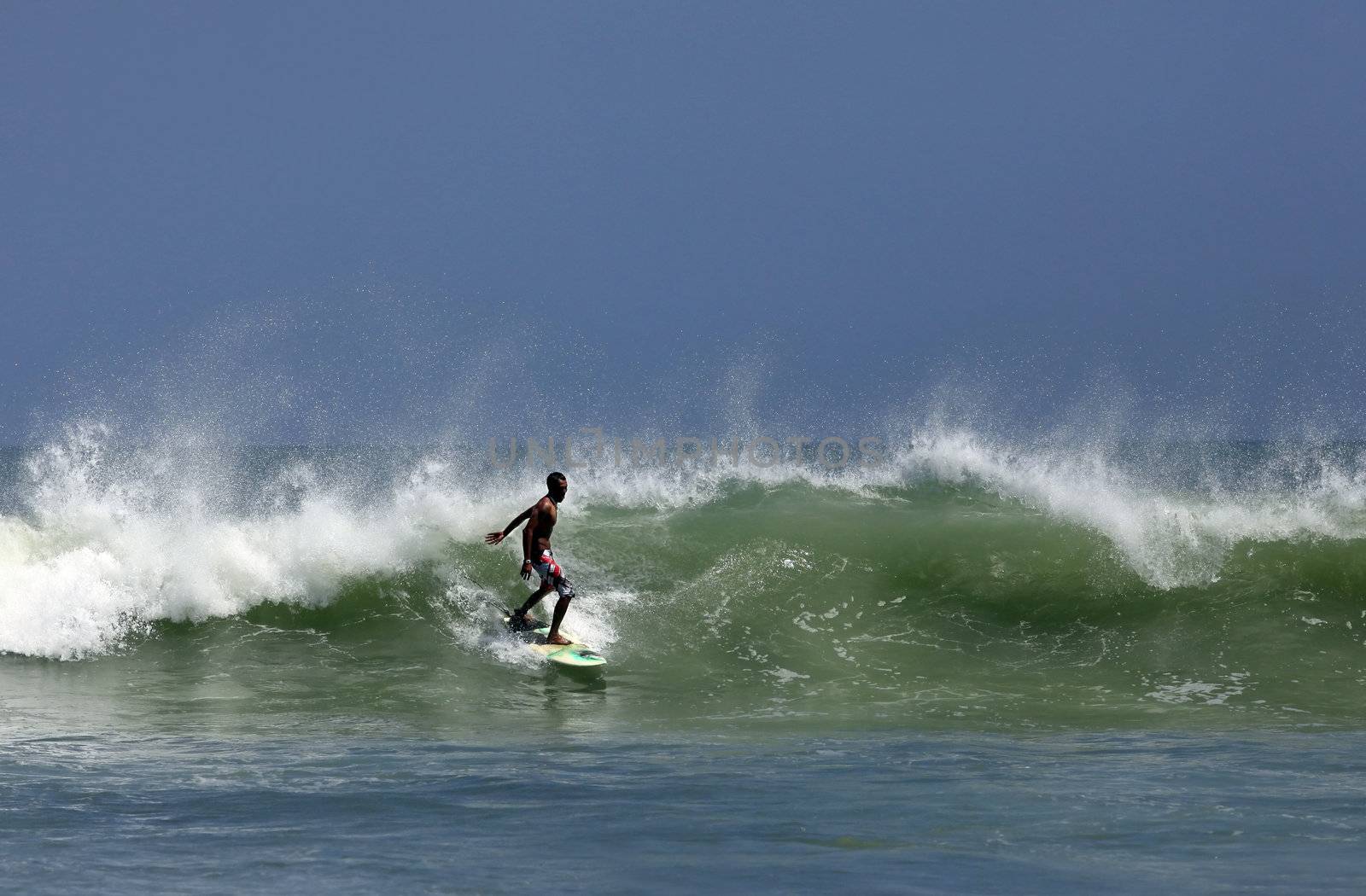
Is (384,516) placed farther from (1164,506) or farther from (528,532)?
(1164,506)

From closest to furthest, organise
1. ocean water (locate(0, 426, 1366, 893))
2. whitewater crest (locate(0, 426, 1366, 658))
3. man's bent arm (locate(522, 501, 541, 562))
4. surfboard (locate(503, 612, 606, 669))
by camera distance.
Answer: ocean water (locate(0, 426, 1366, 893)) < surfboard (locate(503, 612, 606, 669)) < man's bent arm (locate(522, 501, 541, 562)) < whitewater crest (locate(0, 426, 1366, 658))

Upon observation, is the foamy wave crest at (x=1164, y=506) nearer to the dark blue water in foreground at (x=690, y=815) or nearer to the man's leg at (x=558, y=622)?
the dark blue water in foreground at (x=690, y=815)

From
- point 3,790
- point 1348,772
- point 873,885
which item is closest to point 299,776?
point 3,790

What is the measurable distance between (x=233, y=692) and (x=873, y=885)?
700 centimetres

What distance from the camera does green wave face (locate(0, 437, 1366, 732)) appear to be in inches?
405

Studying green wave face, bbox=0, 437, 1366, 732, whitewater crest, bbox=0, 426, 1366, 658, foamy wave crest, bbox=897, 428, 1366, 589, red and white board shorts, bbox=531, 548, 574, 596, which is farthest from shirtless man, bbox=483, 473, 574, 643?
foamy wave crest, bbox=897, 428, 1366, 589

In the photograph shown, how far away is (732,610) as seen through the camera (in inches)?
524

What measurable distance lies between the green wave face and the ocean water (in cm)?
5

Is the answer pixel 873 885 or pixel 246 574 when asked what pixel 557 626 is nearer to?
pixel 246 574

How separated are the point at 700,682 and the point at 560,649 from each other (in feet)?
4.42

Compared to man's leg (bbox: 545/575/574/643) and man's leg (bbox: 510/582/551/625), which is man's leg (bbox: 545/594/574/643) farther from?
man's leg (bbox: 510/582/551/625)

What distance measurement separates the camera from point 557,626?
11.7 m

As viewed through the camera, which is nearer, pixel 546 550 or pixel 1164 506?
pixel 546 550

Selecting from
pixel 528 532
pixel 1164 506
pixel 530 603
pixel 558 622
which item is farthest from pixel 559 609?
pixel 1164 506
